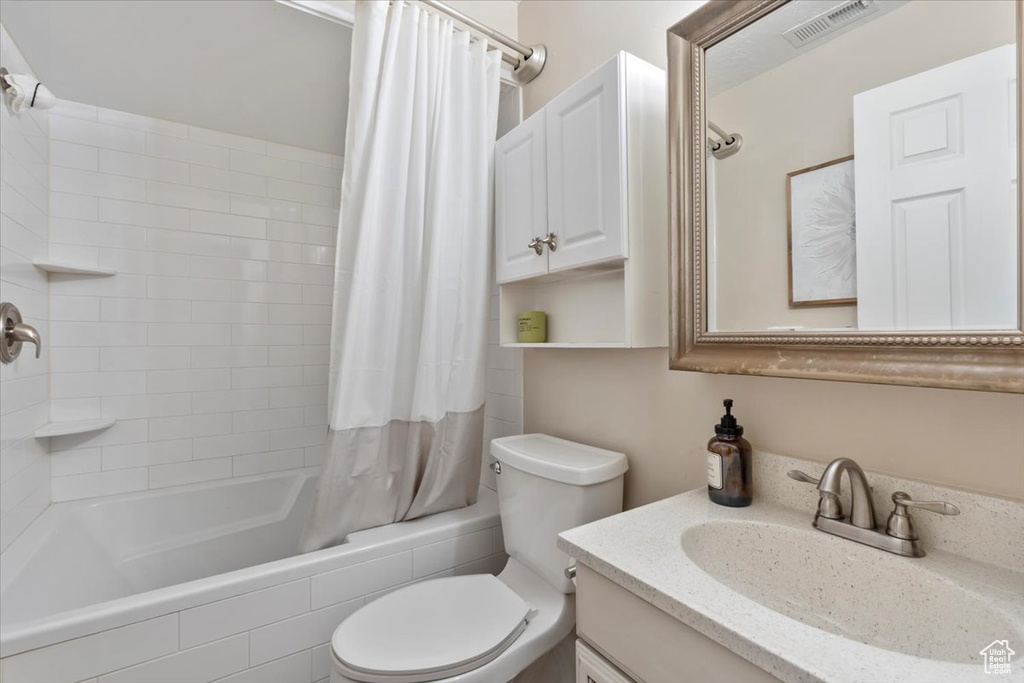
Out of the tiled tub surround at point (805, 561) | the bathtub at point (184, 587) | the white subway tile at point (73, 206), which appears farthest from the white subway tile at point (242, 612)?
the white subway tile at point (73, 206)

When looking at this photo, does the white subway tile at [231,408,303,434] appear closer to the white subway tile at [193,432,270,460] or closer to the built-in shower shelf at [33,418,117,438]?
the white subway tile at [193,432,270,460]

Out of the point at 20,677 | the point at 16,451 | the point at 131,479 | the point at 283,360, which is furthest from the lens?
the point at 283,360

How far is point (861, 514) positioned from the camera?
2.52ft

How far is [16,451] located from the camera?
1.49 meters

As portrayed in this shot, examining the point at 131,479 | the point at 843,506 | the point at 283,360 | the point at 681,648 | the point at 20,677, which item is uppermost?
the point at 283,360

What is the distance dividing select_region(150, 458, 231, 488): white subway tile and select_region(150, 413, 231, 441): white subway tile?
5.1 inches

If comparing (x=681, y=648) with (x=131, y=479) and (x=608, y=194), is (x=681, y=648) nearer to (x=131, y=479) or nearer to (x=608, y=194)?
(x=608, y=194)

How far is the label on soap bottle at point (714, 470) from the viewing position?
3.10 feet

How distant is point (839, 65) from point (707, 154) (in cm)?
26

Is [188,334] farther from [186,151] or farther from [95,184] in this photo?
[186,151]

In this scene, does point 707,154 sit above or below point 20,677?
above

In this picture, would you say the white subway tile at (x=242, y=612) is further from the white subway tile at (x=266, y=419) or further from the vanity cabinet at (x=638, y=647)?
the white subway tile at (x=266, y=419)

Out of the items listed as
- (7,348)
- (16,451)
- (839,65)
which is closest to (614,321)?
(839,65)

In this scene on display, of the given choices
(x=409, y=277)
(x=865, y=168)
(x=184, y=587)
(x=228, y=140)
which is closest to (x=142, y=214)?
(x=228, y=140)
